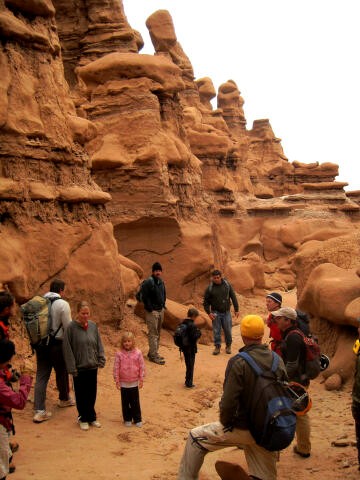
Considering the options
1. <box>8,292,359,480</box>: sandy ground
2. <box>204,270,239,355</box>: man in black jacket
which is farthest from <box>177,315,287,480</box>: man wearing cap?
<box>204,270,239,355</box>: man in black jacket

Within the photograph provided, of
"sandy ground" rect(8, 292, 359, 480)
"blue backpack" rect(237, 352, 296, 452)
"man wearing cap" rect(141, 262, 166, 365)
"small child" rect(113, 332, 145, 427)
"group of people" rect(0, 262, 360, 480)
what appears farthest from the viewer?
"man wearing cap" rect(141, 262, 166, 365)

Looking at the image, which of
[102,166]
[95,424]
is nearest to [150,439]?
[95,424]

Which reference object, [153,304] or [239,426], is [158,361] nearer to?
[153,304]

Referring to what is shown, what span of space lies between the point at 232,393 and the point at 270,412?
270mm

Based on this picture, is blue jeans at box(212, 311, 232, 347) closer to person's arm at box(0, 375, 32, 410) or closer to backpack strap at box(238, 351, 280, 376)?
backpack strap at box(238, 351, 280, 376)

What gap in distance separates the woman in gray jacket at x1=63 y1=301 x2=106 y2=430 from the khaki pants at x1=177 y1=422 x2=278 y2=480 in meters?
1.77

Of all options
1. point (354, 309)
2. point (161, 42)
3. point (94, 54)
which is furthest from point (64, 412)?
point (161, 42)

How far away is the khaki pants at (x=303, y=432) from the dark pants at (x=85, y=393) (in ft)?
6.80

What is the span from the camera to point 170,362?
8086 millimetres

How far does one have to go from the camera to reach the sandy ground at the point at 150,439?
170 inches

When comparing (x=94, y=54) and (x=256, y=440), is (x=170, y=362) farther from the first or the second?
(x=94, y=54)

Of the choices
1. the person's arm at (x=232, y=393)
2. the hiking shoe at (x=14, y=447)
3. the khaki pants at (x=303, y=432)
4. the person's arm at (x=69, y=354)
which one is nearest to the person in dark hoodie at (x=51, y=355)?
the person's arm at (x=69, y=354)

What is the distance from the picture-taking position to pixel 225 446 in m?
3.58

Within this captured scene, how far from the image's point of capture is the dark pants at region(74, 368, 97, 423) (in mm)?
5152
